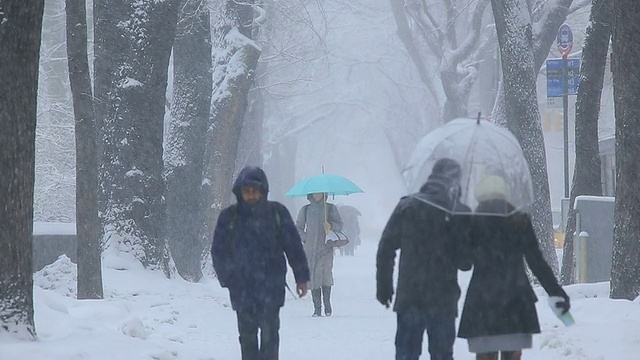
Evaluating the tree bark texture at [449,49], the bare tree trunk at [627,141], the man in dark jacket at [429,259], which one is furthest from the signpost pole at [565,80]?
the man in dark jacket at [429,259]

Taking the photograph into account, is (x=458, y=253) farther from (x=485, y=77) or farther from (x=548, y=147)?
(x=548, y=147)

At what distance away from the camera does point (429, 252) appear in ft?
25.2

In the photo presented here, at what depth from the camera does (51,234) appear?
1731 cm

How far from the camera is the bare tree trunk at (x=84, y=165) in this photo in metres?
14.1

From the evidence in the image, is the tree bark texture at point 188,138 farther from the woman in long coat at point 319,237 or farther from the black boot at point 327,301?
the black boot at point 327,301

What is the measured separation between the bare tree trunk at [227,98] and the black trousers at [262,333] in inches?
576

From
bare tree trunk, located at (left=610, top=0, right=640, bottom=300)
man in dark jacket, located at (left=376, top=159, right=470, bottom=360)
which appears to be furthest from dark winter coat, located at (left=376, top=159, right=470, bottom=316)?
bare tree trunk, located at (left=610, top=0, right=640, bottom=300)

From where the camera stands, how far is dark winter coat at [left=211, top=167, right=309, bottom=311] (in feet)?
28.7

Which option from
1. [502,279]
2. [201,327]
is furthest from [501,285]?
[201,327]

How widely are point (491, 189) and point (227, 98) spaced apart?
54.1ft

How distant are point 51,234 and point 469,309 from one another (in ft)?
36.3

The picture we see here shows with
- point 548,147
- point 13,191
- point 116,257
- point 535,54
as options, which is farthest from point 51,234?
point 548,147

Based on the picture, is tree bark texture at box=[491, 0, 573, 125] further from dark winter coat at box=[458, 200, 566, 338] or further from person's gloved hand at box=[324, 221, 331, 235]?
dark winter coat at box=[458, 200, 566, 338]

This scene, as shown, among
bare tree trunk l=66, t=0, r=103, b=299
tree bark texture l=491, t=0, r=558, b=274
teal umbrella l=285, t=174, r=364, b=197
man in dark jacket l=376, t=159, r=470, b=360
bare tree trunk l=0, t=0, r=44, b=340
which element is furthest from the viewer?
tree bark texture l=491, t=0, r=558, b=274
